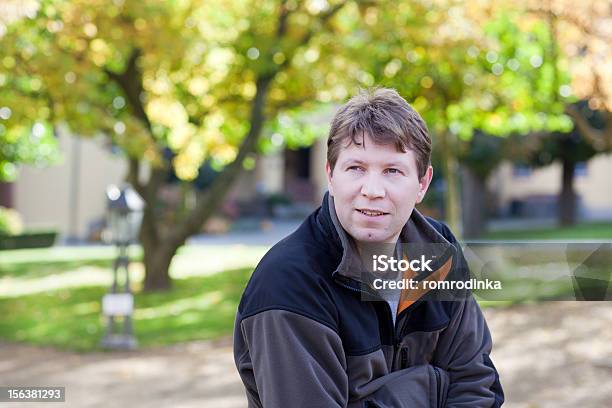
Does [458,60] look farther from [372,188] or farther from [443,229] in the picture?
[372,188]

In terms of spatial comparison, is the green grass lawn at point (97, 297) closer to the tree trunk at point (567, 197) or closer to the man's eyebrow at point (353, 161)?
the man's eyebrow at point (353, 161)

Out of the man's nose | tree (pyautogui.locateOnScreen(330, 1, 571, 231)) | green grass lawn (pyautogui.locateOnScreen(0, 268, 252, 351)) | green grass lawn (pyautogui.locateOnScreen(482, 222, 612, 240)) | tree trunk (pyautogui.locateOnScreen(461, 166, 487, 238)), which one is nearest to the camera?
the man's nose

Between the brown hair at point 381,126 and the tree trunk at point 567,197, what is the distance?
80.2 feet

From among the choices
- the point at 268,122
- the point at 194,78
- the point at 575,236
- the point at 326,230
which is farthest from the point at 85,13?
the point at 575,236

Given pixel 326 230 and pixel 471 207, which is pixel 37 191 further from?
pixel 326 230

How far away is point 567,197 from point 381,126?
2529cm

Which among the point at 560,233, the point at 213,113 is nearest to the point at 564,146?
the point at 560,233

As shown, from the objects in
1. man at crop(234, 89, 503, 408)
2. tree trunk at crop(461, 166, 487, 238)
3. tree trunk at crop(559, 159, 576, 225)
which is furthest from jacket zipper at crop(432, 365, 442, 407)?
tree trunk at crop(559, 159, 576, 225)

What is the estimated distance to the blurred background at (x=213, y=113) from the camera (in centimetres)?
879

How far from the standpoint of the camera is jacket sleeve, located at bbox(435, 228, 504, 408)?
2309mm

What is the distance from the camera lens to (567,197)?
26125 mm

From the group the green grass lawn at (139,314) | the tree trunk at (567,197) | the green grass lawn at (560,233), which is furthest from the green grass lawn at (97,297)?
the tree trunk at (567,197)

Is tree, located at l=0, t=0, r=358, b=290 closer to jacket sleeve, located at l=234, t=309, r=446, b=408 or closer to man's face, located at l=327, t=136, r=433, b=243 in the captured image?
man's face, located at l=327, t=136, r=433, b=243

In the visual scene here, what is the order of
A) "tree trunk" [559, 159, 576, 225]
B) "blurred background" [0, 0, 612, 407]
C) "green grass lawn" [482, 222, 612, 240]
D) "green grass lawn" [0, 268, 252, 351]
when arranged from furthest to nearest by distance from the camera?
1. "tree trunk" [559, 159, 576, 225]
2. "green grass lawn" [482, 222, 612, 240]
3. "green grass lawn" [0, 268, 252, 351]
4. "blurred background" [0, 0, 612, 407]
